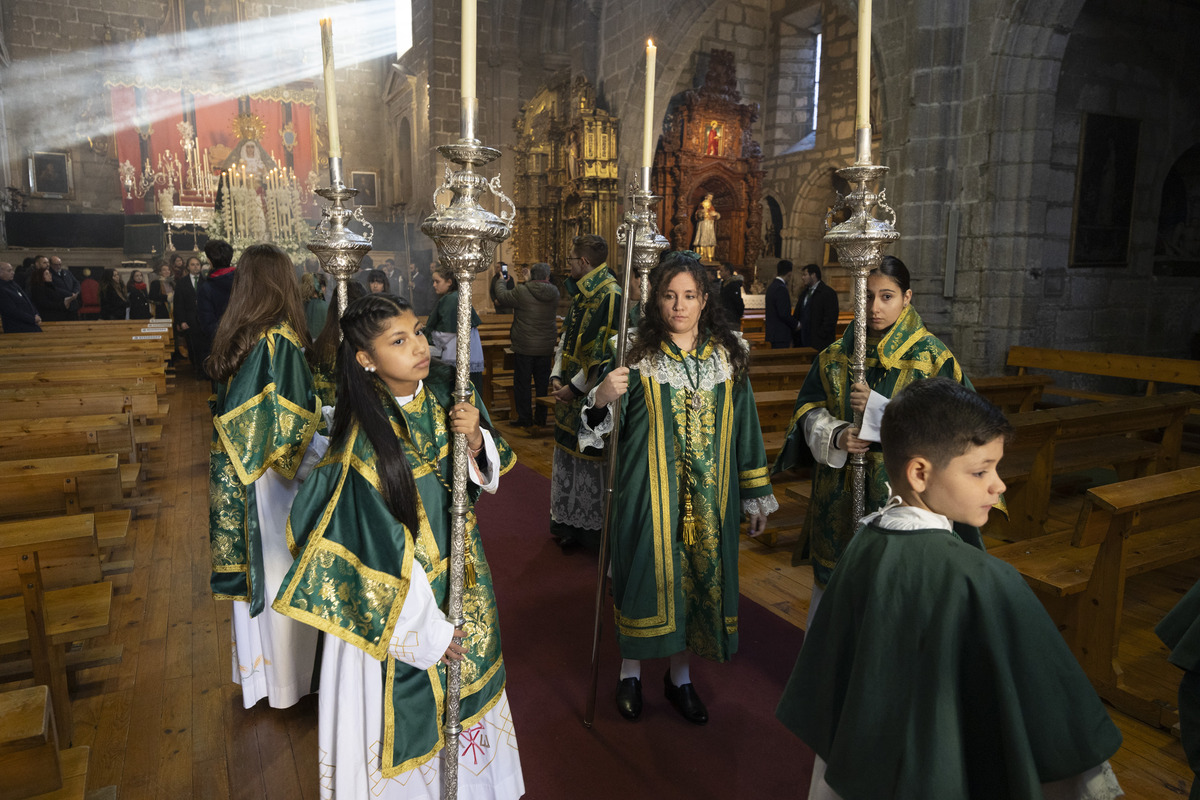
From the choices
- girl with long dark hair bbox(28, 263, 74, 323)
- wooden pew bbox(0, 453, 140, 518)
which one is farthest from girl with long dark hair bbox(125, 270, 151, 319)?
wooden pew bbox(0, 453, 140, 518)

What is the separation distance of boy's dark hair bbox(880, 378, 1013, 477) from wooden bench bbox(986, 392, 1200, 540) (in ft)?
10.2

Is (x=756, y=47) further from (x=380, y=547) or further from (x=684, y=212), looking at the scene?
(x=380, y=547)

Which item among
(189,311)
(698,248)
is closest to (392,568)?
(189,311)

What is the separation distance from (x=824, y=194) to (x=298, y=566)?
16.3 m

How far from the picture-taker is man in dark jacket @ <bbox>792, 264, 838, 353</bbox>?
25.5 feet

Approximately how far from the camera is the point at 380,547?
5.82 feet

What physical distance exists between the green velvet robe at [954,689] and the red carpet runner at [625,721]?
1208mm

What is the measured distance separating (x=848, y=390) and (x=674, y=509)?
→ 733 millimetres

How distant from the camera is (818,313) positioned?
25.7 feet

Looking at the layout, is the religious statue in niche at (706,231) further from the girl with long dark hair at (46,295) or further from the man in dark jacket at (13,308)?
the man in dark jacket at (13,308)

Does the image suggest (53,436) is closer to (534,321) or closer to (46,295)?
(534,321)

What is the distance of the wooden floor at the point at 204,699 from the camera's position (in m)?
2.47

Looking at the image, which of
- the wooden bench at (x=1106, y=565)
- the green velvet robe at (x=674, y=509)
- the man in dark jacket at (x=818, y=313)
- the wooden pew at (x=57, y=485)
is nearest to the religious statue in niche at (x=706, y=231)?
the man in dark jacket at (x=818, y=313)

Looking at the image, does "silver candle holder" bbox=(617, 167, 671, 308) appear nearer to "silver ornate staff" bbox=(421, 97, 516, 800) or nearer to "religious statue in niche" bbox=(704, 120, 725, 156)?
"silver ornate staff" bbox=(421, 97, 516, 800)
